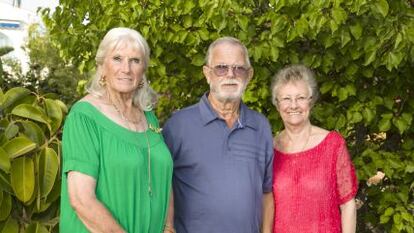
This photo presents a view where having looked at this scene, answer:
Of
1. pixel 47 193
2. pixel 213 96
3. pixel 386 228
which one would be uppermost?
pixel 213 96

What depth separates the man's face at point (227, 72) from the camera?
313 centimetres

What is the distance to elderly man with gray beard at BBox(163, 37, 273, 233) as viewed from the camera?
10.1 feet

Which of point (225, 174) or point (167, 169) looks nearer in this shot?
point (167, 169)

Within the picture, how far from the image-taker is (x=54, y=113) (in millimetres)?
3330

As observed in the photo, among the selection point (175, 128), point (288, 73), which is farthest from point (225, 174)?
point (288, 73)

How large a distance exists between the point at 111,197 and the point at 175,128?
66 centimetres

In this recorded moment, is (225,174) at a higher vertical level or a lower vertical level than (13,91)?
lower

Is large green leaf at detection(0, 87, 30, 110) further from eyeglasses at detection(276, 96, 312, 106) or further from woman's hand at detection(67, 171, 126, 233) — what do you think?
eyeglasses at detection(276, 96, 312, 106)

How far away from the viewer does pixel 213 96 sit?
321 centimetres

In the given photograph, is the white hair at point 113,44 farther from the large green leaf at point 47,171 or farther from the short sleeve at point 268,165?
the short sleeve at point 268,165

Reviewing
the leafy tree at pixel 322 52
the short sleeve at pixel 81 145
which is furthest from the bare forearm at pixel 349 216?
the short sleeve at pixel 81 145

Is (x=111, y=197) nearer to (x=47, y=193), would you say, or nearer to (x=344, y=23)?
(x=47, y=193)

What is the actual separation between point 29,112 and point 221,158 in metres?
1.00

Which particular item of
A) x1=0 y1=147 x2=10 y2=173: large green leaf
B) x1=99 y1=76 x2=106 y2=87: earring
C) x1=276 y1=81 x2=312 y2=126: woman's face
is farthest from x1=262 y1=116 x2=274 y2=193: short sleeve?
x1=0 y1=147 x2=10 y2=173: large green leaf
